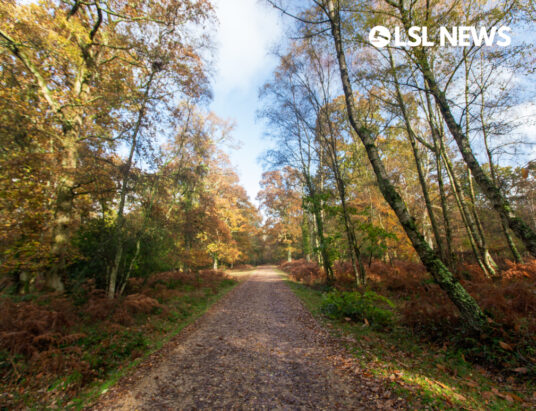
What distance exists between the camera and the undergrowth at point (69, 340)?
3629 mm

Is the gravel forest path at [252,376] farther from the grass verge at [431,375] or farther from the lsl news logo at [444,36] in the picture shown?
the lsl news logo at [444,36]

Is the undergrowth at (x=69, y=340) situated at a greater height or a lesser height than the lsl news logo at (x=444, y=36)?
lesser

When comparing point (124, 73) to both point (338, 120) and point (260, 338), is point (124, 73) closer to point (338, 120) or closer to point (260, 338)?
point (338, 120)

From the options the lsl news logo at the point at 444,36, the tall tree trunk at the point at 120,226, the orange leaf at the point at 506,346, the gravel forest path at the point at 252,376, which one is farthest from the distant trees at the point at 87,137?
the orange leaf at the point at 506,346

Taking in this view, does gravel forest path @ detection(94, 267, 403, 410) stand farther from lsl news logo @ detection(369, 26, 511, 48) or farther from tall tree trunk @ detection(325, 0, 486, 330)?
lsl news logo @ detection(369, 26, 511, 48)

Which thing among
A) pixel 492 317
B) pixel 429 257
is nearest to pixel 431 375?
pixel 492 317

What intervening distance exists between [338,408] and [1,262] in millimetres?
7659

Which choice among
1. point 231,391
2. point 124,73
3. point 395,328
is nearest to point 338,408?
point 231,391

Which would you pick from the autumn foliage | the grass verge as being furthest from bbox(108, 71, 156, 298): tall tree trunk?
the autumn foliage

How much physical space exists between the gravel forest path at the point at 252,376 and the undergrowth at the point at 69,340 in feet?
2.28

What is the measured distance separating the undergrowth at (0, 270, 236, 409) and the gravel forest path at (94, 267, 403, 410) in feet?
2.28

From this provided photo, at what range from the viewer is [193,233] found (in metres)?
12.5

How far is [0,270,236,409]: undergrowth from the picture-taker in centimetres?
363

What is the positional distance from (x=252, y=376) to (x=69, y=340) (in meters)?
4.14
